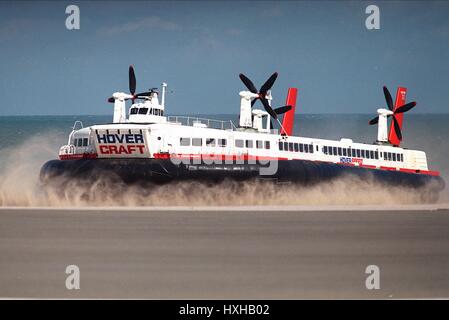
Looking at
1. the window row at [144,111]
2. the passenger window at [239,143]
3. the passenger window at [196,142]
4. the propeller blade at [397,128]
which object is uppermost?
the propeller blade at [397,128]

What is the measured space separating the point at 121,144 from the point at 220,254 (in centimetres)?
1068

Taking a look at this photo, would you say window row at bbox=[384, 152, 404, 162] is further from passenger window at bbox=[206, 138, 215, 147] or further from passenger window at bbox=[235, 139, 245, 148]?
passenger window at bbox=[206, 138, 215, 147]

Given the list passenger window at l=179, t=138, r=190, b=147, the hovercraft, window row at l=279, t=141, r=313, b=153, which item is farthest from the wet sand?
window row at l=279, t=141, r=313, b=153

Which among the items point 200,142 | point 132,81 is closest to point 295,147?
point 200,142

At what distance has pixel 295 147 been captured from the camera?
2691 centimetres

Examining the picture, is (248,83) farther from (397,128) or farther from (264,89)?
(397,128)

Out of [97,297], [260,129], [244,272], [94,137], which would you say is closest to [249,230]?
[244,272]

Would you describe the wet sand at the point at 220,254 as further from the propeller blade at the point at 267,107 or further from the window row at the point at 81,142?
the propeller blade at the point at 267,107

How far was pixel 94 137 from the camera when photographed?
23859mm

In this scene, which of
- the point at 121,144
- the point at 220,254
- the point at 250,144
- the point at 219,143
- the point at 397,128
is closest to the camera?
the point at 220,254

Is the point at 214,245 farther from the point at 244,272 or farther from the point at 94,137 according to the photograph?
the point at 94,137

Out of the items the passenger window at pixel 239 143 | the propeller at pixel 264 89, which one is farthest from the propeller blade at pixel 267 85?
the passenger window at pixel 239 143

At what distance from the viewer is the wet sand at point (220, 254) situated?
1075cm

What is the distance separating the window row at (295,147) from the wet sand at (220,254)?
659 cm
